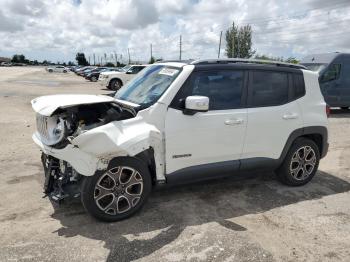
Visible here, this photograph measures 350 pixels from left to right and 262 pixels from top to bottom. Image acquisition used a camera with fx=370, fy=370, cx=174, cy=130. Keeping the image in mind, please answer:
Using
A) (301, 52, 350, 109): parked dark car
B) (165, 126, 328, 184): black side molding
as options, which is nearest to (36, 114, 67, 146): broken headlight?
(165, 126, 328, 184): black side molding

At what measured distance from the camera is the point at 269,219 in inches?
175

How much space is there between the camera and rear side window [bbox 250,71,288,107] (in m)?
4.95

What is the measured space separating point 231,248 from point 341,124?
9.10 m

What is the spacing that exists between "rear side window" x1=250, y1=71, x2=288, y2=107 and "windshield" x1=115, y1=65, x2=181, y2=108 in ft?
3.68

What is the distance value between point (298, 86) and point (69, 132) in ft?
10.9

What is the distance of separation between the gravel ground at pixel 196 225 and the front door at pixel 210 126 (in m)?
0.61

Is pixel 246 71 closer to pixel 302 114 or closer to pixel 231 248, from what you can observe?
pixel 302 114

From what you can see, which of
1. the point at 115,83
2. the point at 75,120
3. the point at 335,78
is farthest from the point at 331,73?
the point at 115,83

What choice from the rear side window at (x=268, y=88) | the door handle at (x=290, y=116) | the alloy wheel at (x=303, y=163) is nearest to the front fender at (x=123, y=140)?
the rear side window at (x=268, y=88)

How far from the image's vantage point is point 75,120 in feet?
13.6

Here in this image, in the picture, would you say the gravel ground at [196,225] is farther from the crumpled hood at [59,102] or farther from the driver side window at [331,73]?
the driver side window at [331,73]

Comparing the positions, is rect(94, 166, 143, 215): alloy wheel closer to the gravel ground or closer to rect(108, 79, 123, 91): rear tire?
the gravel ground

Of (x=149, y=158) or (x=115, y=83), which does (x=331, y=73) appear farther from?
(x=115, y=83)

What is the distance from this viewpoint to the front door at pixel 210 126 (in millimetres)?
4352
